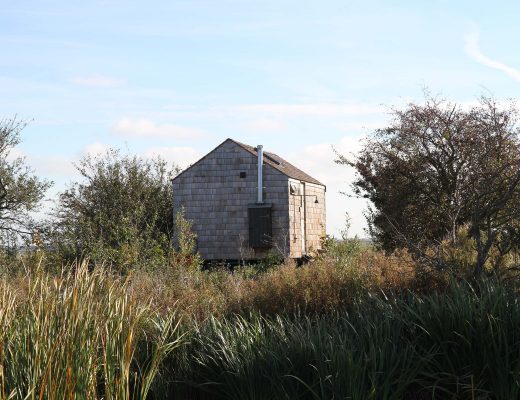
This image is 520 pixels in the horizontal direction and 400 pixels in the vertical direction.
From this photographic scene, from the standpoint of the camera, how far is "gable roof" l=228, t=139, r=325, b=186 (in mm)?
27656

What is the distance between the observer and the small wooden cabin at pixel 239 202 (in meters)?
26.7

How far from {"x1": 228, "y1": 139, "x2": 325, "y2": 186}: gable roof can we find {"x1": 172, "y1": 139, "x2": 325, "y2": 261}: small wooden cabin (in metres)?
0.07

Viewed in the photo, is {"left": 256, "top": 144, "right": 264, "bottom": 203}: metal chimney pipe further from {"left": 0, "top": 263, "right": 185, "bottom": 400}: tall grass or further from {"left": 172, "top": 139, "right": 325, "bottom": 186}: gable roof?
{"left": 0, "top": 263, "right": 185, "bottom": 400}: tall grass

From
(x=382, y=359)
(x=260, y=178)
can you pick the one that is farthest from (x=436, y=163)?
(x=260, y=178)

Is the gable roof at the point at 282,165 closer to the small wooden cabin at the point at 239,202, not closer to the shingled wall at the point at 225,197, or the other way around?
the small wooden cabin at the point at 239,202

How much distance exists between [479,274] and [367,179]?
23.3 feet

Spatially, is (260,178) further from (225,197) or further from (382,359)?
(382,359)

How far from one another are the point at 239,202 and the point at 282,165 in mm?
2664

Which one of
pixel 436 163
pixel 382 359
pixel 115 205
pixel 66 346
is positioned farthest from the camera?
pixel 115 205

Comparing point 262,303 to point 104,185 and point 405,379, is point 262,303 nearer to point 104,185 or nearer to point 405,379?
point 405,379

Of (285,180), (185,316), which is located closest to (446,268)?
(185,316)

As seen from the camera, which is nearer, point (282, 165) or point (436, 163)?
point (436, 163)

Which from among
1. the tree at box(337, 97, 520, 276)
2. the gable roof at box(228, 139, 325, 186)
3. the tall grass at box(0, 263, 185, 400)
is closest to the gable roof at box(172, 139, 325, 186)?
the gable roof at box(228, 139, 325, 186)

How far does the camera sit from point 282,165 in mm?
28922
